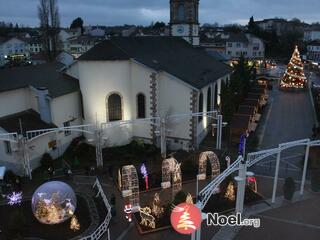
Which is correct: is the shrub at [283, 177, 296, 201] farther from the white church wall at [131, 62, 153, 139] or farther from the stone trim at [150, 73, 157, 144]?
the white church wall at [131, 62, 153, 139]

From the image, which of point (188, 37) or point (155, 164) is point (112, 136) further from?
point (188, 37)

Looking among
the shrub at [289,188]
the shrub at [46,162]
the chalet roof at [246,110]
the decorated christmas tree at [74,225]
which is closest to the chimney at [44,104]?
the shrub at [46,162]

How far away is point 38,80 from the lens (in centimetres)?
3103

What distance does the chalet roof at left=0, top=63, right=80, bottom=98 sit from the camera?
29.0 meters

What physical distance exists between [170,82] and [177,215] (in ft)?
67.9

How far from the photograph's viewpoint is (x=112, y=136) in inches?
1230

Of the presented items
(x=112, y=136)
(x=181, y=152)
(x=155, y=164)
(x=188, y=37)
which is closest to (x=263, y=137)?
(x=181, y=152)

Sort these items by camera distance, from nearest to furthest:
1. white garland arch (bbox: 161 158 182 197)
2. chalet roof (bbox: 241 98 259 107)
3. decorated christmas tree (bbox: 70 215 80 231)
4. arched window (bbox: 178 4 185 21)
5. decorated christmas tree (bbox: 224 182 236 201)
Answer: decorated christmas tree (bbox: 70 215 80 231) < decorated christmas tree (bbox: 224 182 236 201) < white garland arch (bbox: 161 158 182 197) < chalet roof (bbox: 241 98 259 107) < arched window (bbox: 178 4 185 21)

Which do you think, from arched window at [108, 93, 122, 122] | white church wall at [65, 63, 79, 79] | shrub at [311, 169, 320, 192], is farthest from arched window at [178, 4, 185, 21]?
shrub at [311, 169, 320, 192]

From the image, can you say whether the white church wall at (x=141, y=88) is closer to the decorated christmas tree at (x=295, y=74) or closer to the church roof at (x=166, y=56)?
the church roof at (x=166, y=56)

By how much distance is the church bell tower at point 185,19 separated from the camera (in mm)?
43312

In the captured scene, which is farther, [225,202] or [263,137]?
[263,137]

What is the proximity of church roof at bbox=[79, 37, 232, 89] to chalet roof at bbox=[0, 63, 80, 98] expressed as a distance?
126 inches

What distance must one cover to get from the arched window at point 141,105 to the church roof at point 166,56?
3.07 meters
